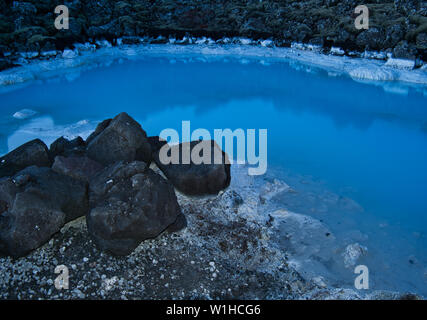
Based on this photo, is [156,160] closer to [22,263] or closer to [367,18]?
[22,263]

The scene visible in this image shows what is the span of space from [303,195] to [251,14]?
1841 centimetres

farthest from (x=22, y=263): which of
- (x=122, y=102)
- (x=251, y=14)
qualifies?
(x=251, y=14)

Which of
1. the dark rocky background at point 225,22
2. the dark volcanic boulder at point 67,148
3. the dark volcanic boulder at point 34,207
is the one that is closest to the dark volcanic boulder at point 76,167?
the dark volcanic boulder at point 34,207

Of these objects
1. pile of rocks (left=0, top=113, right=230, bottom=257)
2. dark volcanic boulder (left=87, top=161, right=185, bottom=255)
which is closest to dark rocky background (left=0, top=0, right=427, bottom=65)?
pile of rocks (left=0, top=113, right=230, bottom=257)

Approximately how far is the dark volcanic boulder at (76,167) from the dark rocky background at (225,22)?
11920mm

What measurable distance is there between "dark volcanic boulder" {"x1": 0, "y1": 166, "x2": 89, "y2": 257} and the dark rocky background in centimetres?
1233

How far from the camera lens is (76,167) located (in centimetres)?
443

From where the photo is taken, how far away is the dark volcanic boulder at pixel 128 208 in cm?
368

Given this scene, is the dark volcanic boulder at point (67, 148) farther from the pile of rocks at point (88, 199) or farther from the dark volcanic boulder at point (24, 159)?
the dark volcanic boulder at point (24, 159)

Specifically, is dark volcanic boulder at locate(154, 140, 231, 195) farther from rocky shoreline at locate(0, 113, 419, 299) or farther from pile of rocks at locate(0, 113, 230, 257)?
pile of rocks at locate(0, 113, 230, 257)

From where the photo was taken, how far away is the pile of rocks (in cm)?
362
